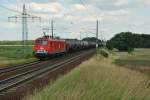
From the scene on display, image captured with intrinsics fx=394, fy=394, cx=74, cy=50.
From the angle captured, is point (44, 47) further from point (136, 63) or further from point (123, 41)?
point (123, 41)

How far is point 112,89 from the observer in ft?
46.4

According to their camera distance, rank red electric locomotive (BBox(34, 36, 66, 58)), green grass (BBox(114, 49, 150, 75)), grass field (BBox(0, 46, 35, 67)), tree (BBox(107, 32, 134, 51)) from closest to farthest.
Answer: grass field (BBox(0, 46, 35, 67))
green grass (BBox(114, 49, 150, 75))
red electric locomotive (BBox(34, 36, 66, 58))
tree (BBox(107, 32, 134, 51))

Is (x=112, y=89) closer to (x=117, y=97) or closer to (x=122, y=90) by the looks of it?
(x=122, y=90)

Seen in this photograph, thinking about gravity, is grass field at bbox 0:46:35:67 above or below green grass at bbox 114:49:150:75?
above

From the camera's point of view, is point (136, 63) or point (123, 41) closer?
point (136, 63)

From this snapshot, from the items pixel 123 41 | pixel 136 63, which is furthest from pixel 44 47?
pixel 123 41

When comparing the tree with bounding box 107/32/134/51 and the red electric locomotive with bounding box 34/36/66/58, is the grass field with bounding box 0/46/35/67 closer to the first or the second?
the red electric locomotive with bounding box 34/36/66/58

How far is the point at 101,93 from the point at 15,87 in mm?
8005

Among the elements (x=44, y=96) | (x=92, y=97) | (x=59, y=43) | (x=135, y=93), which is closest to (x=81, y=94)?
(x=92, y=97)

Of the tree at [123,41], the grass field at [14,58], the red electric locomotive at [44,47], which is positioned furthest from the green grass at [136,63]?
the tree at [123,41]

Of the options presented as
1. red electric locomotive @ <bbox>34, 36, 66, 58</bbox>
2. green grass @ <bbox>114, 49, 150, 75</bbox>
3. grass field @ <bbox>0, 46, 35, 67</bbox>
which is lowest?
green grass @ <bbox>114, 49, 150, 75</bbox>

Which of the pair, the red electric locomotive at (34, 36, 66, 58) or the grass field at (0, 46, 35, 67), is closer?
the grass field at (0, 46, 35, 67)

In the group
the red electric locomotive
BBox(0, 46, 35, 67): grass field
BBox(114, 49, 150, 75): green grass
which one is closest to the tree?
BBox(114, 49, 150, 75): green grass

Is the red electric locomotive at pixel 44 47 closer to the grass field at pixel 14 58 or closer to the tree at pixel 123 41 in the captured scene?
the grass field at pixel 14 58
